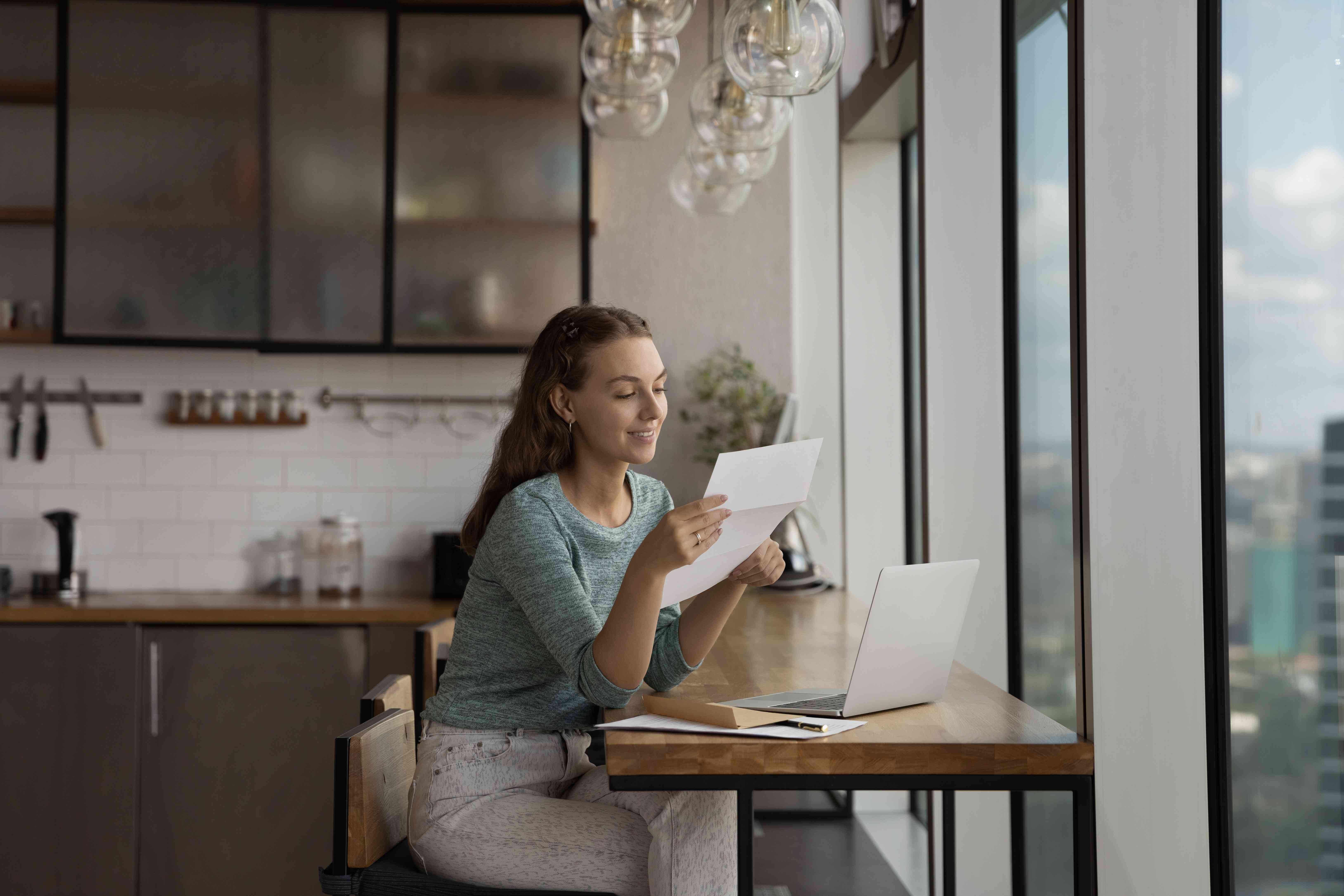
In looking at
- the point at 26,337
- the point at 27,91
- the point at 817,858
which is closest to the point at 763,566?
the point at 817,858

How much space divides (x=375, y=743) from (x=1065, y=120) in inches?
70.5

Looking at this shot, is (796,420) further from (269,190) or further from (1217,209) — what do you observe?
(1217,209)

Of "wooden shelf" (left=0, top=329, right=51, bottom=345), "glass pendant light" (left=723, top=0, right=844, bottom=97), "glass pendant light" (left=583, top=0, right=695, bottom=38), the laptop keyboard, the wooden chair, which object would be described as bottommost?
the wooden chair

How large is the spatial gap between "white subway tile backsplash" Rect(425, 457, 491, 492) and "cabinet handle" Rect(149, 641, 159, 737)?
104cm

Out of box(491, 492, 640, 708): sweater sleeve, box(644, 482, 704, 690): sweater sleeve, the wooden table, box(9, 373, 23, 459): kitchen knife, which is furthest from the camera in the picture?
box(9, 373, 23, 459): kitchen knife

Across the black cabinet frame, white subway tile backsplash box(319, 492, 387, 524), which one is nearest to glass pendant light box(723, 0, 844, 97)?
the black cabinet frame

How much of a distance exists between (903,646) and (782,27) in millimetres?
905

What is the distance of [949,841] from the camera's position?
2314 millimetres

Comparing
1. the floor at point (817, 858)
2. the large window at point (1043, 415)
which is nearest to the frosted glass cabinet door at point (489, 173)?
the large window at point (1043, 415)

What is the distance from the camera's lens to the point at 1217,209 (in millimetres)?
1648

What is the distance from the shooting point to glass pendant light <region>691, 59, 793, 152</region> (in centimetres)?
240

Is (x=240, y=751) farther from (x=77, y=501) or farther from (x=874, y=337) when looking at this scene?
(x=874, y=337)

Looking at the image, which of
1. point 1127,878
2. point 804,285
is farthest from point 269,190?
point 1127,878

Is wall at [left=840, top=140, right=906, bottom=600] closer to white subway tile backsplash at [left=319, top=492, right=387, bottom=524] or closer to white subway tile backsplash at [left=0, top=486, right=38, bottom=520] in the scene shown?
white subway tile backsplash at [left=319, top=492, right=387, bottom=524]
